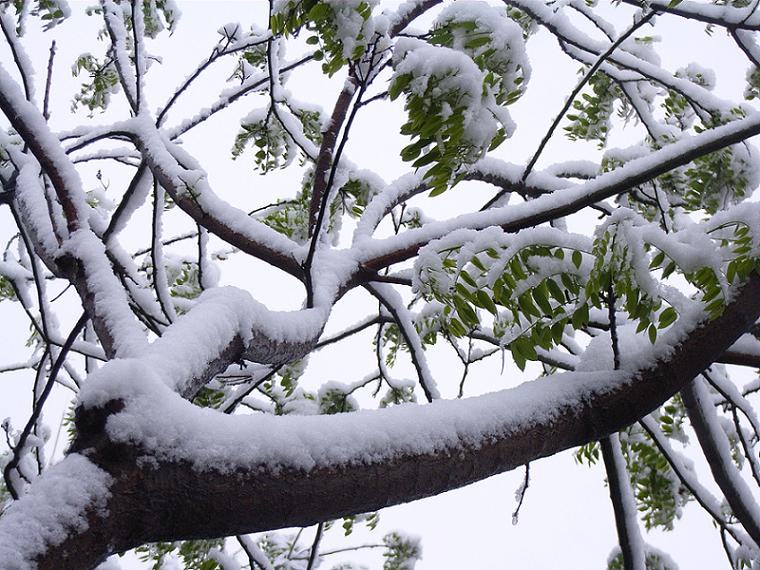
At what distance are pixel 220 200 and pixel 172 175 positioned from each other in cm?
19

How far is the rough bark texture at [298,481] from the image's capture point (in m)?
0.74

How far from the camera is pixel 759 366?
167 centimetres

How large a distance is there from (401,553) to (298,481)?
3402 mm

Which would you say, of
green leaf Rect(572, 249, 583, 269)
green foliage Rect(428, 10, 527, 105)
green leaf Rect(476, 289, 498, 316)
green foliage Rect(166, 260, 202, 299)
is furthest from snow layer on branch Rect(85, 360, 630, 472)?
green foliage Rect(166, 260, 202, 299)

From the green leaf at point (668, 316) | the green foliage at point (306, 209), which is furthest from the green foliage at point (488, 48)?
the green foliage at point (306, 209)

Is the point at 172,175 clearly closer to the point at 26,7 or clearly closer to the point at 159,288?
the point at 159,288

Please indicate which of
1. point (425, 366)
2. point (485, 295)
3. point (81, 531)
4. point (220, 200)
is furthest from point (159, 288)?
point (81, 531)

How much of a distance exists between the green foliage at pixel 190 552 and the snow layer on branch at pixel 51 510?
231 cm

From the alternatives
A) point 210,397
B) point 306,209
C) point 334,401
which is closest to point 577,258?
point 306,209

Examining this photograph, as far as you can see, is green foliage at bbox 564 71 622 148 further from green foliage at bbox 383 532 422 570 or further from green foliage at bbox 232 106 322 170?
green foliage at bbox 383 532 422 570

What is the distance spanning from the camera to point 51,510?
69 cm

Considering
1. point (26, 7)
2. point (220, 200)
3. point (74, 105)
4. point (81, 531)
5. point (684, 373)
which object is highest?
point (74, 105)

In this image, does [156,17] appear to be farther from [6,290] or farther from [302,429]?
[302,429]

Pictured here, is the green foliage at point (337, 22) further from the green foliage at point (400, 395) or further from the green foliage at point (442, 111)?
the green foliage at point (400, 395)
